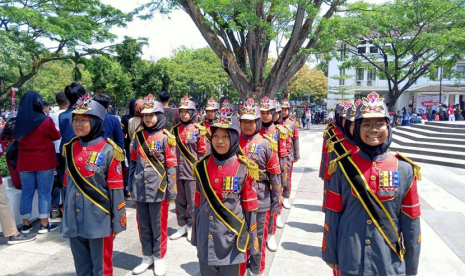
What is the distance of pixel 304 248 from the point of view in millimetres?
5035

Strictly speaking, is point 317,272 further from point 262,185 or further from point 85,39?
point 85,39

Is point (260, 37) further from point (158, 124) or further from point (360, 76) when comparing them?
point (360, 76)

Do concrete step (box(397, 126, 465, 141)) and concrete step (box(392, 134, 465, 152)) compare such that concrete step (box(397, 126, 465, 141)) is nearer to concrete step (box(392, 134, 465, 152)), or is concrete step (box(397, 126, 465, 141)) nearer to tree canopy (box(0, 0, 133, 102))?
concrete step (box(392, 134, 465, 152))

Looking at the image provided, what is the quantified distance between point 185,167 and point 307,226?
2.37 meters

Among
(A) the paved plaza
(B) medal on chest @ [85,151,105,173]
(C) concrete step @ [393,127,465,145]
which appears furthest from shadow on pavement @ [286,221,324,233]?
(C) concrete step @ [393,127,465,145]

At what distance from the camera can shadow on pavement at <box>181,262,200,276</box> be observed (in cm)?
421

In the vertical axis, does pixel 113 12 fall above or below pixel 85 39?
above

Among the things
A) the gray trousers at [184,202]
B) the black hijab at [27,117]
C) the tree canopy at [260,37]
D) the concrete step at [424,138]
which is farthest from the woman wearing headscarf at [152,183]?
the concrete step at [424,138]

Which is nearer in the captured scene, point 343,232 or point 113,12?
point 343,232

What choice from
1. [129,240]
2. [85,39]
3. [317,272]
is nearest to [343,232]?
[317,272]

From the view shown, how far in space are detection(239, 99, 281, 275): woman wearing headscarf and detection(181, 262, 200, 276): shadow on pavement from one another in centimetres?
93

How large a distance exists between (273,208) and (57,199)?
3999 mm

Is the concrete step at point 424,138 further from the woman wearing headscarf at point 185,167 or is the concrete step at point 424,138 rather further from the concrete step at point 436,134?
the woman wearing headscarf at point 185,167

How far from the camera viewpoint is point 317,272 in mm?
4277
